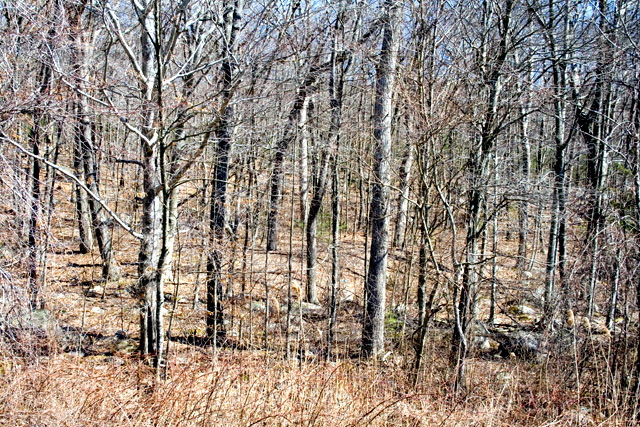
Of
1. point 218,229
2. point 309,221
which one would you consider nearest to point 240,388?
point 218,229

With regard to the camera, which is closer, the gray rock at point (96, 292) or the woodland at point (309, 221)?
the woodland at point (309, 221)

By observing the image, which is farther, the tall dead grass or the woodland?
the woodland

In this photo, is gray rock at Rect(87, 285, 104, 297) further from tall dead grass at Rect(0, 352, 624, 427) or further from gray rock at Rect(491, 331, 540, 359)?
gray rock at Rect(491, 331, 540, 359)

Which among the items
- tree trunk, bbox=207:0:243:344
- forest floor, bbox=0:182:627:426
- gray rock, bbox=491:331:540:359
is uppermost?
tree trunk, bbox=207:0:243:344

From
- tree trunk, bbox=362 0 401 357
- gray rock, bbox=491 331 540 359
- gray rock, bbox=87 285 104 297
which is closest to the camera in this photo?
tree trunk, bbox=362 0 401 357

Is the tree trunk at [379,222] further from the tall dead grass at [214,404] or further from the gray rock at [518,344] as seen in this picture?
the tall dead grass at [214,404]

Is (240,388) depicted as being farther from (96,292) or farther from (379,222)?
(96,292)

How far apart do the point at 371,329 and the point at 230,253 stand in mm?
3053

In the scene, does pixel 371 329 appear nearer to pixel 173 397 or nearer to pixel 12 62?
pixel 173 397

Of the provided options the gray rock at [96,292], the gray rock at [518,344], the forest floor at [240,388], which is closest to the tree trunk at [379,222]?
the forest floor at [240,388]

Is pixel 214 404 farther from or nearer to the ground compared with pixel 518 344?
farther from the ground

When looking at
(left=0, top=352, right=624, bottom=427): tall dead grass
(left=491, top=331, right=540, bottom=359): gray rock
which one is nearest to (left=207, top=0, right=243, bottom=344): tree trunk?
(left=0, top=352, right=624, bottom=427): tall dead grass

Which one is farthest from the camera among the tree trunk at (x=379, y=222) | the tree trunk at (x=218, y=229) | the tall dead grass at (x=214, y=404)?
the tree trunk at (x=379, y=222)

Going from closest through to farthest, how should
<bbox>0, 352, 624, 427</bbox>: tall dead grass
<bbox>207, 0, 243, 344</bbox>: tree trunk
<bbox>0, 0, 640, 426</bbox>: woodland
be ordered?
1. <bbox>0, 352, 624, 427</bbox>: tall dead grass
2. <bbox>0, 0, 640, 426</bbox>: woodland
3. <bbox>207, 0, 243, 344</bbox>: tree trunk
